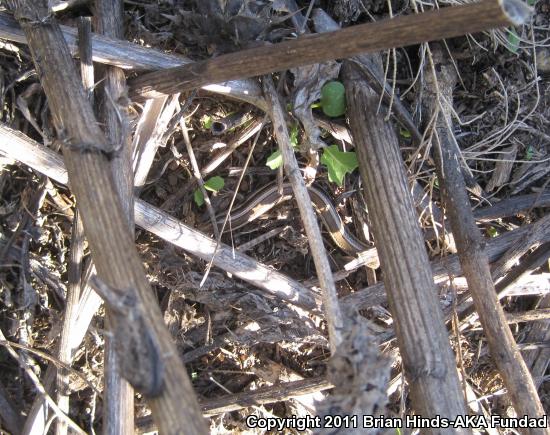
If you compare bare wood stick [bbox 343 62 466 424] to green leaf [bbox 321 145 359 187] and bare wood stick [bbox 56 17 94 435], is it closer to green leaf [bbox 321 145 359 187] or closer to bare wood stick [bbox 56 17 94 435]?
green leaf [bbox 321 145 359 187]

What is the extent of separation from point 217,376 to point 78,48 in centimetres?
109

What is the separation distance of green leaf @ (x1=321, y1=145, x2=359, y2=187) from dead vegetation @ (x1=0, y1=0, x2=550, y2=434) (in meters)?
0.02

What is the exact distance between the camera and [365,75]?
4.21ft

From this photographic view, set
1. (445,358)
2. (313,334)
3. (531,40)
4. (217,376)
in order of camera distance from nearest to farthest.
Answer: (445,358), (531,40), (313,334), (217,376)

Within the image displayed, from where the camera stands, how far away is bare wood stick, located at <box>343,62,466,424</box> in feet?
3.58

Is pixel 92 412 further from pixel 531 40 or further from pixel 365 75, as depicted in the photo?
pixel 531 40

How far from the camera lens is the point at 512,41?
144cm

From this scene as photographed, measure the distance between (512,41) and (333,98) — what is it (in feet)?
1.80

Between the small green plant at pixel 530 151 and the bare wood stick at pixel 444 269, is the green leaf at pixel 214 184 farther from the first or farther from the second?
the small green plant at pixel 530 151

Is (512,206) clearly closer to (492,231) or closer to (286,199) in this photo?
(492,231)

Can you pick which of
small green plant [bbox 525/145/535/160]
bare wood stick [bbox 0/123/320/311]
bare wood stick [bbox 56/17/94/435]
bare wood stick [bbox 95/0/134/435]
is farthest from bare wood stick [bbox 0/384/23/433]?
small green plant [bbox 525/145/535/160]

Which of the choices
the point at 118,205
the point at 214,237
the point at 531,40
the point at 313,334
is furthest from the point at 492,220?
the point at 118,205

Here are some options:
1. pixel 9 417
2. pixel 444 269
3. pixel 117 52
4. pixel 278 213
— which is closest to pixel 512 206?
pixel 444 269

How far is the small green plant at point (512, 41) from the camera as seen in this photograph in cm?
143
